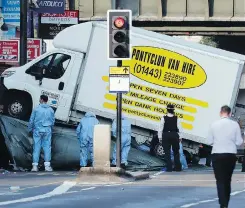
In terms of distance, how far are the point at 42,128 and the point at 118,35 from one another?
624 centimetres

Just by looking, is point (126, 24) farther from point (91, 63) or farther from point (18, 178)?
point (91, 63)

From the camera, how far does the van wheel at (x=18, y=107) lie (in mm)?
29547

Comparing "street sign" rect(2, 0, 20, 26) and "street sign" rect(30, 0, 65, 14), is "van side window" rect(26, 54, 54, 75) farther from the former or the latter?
"street sign" rect(2, 0, 20, 26)

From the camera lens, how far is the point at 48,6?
1383 inches

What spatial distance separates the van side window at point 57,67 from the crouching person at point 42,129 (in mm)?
1752

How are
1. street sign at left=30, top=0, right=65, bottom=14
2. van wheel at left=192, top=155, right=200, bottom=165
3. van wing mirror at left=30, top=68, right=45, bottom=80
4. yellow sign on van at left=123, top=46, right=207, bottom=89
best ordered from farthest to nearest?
street sign at left=30, top=0, right=65, bottom=14, van wheel at left=192, top=155, right=200, bottom=165, van wing mirror at left=30, top=68, right=45, bottom=80, yellow sign on van at left=123, top=46, right=207, bottom=89

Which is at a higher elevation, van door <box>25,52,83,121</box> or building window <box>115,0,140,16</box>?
building window <box>115,0,140,16</box>

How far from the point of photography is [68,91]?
96.1 ft

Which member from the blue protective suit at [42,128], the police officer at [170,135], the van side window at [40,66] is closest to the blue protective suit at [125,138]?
the police officer at [170,135]

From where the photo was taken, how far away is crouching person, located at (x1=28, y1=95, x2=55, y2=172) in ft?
91.3

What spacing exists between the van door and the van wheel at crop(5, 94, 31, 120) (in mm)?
270

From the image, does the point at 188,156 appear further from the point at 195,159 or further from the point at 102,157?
the point at 102,157

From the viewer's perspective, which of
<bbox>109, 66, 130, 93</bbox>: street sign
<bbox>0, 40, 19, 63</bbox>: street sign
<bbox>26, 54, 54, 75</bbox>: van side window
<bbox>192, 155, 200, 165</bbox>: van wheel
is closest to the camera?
<bbox>109, 66, 130, 93</bbox>: street sign

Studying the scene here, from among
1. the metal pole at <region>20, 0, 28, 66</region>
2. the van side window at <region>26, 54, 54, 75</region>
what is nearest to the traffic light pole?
the metal pole at <region>20, 0, 28, 66</region>
